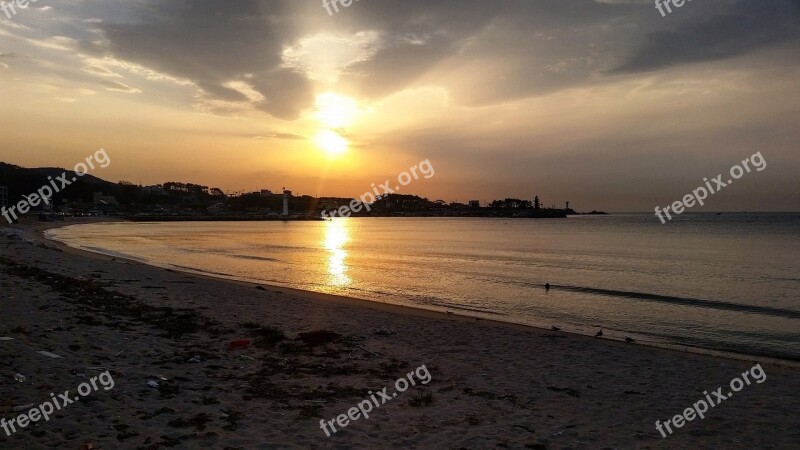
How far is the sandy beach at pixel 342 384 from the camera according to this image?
709 centimetres

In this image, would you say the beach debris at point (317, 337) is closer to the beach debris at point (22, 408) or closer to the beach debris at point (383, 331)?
the beach debris at point (383, 331)

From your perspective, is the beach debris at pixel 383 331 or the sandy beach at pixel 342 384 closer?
the sandy beach at pixel 342 384

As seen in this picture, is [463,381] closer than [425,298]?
Yes

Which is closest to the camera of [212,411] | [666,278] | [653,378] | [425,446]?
[425,446]

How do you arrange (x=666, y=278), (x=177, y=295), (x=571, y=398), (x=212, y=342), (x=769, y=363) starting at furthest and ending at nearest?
1. (x=666, y=278)
2. (x=177, y=295)
3. (x=769, y=363)
4. (x=212, y=342)
5. (x=571, y=398)

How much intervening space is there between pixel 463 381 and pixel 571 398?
2.14 m

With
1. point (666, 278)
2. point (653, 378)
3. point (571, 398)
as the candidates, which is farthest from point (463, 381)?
point (666, 278)

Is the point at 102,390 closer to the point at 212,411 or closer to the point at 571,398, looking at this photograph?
the point at 212,411

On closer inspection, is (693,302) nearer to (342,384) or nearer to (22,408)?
(342,384)

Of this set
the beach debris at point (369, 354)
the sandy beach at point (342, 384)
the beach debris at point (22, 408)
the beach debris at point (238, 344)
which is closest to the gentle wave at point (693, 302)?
the sandy beach at point (342, 384)

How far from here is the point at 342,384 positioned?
967 centimetres

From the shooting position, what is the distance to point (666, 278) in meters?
33.3

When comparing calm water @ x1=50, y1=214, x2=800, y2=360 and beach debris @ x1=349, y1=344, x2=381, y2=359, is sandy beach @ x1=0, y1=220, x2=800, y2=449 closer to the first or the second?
beach debris @ x1=349, y1=344, x2=381, y2=359

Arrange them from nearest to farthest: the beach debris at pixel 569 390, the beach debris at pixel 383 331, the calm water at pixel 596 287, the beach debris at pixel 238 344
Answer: the beach debris at pixel 569 390
the beach debris at pixel 238 344
the beach debris at pixel 383 331
the calm water at pixel 596 287
